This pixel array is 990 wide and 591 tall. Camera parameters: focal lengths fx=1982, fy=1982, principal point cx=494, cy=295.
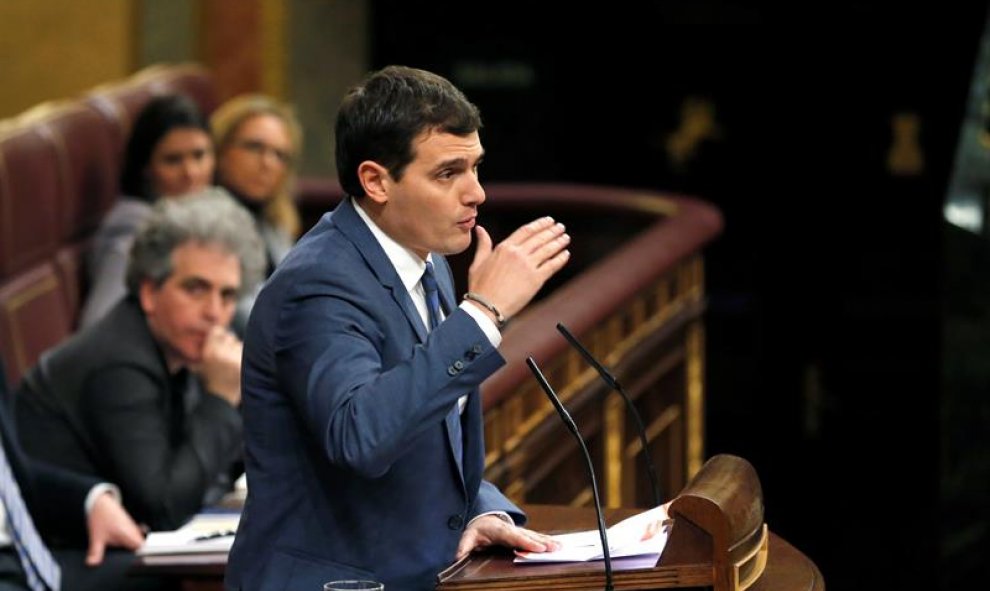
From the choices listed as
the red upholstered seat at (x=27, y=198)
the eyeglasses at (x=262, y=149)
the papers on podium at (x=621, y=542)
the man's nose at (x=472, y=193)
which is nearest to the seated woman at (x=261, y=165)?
the eyeglasses at (x=262, y=149)

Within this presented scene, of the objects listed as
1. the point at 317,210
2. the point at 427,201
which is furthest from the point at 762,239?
the point at 427,201

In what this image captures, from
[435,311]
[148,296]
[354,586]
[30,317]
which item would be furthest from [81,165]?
[354,586]

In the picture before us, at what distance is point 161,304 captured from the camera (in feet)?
12.5

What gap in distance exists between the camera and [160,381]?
12.2ft

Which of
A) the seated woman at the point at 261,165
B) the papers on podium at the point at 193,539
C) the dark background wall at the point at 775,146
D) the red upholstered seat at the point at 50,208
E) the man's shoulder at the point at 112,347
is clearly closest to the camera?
the papers on podium at the point at 193,539

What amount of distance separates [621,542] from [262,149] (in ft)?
13.6

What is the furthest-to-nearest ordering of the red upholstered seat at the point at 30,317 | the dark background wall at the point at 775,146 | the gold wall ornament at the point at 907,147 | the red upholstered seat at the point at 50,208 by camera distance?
the gold wall ornament at the point at 907,147
the dark background wall at the point at 775,146
the red upholstered seat at the point at 50,208
the red upholstered seat at the point at 30,317

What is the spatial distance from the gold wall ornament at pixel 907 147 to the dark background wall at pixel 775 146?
0.01 metres

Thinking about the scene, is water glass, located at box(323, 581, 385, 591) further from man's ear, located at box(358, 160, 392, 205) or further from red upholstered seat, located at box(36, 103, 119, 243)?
red upholstered seat, located at box(36, 103, 119, 243)

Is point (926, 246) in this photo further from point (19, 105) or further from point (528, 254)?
point (528, 254)

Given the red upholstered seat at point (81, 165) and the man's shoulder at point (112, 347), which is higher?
the man's shoulder at point (112, 347)

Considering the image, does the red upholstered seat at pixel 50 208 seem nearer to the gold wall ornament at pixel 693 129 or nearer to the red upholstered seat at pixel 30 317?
the red upholstered seat at pixel 30 317

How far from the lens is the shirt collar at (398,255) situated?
2346 millimetres

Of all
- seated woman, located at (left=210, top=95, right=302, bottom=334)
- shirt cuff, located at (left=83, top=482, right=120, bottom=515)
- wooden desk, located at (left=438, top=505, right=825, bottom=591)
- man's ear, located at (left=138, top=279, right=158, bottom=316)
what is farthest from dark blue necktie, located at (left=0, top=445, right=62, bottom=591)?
seated woman, located at (left=210, top=95, right=302, bottom=334)
